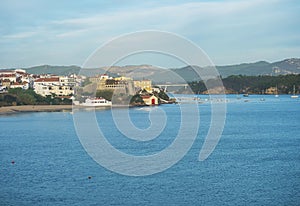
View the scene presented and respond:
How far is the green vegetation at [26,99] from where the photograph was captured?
25969 millimetres

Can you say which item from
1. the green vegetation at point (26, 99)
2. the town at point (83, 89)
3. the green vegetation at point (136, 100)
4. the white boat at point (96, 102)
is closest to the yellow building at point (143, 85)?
the town at point (83, 89)

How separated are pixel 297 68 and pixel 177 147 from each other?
80988 millimetres

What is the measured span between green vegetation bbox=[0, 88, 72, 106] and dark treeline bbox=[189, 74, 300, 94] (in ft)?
94.2

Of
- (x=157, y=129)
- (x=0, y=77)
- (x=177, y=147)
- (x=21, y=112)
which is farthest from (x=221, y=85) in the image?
(x=177, y=147)

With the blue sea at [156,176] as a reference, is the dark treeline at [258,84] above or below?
above

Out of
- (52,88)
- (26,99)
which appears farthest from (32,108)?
(52,88)

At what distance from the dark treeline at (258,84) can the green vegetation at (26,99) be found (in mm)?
28704

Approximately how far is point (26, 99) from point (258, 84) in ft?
113

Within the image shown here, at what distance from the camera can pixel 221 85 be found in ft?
181

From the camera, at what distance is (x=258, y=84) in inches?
2216

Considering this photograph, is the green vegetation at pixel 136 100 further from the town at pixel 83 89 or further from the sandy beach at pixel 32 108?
the sandy beach at pixel 32 108

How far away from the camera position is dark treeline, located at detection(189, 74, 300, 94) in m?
52.3

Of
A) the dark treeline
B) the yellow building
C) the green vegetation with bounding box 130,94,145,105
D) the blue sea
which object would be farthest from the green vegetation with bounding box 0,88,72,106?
the dark treeline

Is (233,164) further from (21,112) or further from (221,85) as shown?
(221,85)
